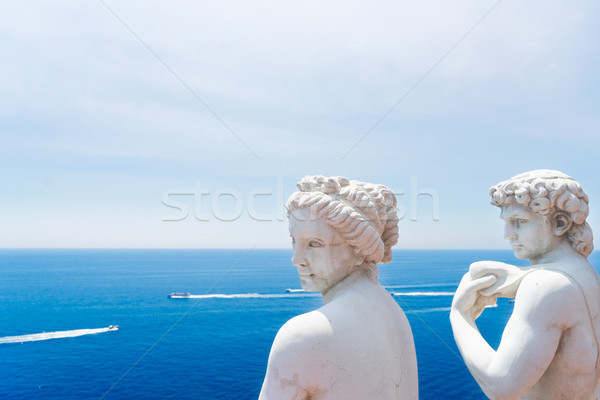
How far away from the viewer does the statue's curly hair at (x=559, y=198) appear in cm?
400

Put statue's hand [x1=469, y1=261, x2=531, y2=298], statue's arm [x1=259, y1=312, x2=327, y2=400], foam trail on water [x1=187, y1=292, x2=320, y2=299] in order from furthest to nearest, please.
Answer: foam trail on water [x1=187, y1=292, x2=320, y2=299]
statue's hand [x1=469, y1=261, x2=531, y2=298]
statue's arm [x1=259, y1=312, x2=327, y2=400]

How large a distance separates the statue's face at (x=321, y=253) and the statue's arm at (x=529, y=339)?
5.15 feet

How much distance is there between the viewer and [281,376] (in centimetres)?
268

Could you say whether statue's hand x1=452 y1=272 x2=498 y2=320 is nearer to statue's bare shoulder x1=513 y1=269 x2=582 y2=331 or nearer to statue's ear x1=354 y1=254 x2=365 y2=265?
statue's bare shoulder x1=513 y1=269 x2=582 y2=331

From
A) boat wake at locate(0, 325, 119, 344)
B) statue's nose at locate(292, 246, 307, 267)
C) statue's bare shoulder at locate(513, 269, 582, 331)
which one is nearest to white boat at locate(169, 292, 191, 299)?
boat wake at locate(0, 325, 119, 344)

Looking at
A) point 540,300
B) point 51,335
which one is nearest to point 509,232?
point 540,300

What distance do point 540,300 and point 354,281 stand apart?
5.56 ft

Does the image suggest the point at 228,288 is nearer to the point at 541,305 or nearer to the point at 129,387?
the point at 129,387

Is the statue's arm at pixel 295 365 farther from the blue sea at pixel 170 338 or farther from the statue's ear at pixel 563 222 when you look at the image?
the blue sea at pixel 170 338

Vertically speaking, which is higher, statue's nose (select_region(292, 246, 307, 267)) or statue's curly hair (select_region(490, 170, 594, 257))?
statue's curly hair (select_region(490, 170, 594, 257))

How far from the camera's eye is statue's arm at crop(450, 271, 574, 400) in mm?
3535

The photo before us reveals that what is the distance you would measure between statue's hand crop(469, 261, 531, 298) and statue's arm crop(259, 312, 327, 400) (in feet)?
7.21

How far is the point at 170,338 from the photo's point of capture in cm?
7688

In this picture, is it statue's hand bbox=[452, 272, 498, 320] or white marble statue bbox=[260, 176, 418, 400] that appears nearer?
white marble statue bbox=[260, 176, 418, 400]
